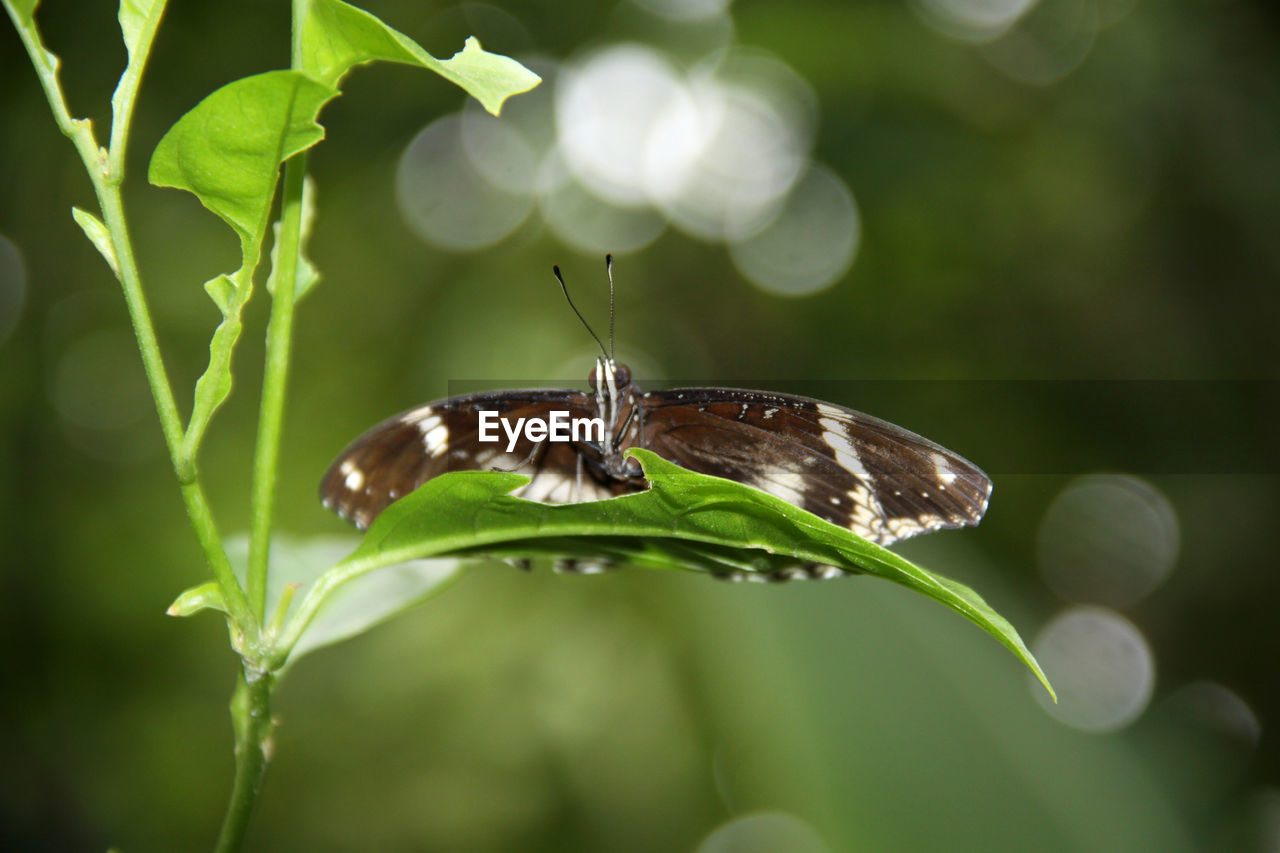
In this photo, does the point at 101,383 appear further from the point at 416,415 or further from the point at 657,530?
the point at 657,530

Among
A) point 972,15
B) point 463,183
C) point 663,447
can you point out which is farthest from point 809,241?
point 663,447

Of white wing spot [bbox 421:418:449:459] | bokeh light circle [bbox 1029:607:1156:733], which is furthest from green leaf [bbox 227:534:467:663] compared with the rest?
bokeh light circle [bbox 1029:607:1156:733]

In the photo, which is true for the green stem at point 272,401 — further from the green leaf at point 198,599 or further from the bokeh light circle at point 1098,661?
the bokeh light circle at point 1098,661

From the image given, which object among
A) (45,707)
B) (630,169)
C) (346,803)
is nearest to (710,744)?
(346,803)

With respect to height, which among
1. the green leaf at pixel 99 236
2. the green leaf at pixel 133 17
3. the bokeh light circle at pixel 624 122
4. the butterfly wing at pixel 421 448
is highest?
the bokeh light circle at pixel 624 122

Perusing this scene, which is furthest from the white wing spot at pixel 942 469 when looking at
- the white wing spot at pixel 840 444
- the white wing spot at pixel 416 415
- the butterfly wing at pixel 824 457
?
the white wing spot at pixel 416 415

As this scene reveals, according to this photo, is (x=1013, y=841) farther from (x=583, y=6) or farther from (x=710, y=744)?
(x=583, y=6)

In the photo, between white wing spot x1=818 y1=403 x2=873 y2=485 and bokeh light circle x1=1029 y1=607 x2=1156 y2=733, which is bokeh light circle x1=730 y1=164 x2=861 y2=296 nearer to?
bokeh light circle x1=1029 y1=607 x2=1156 y2=733
